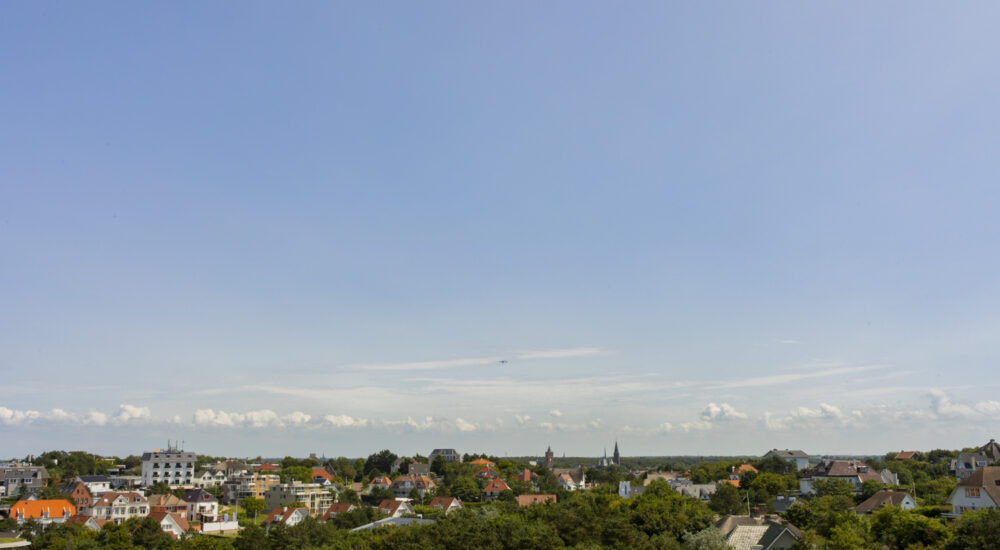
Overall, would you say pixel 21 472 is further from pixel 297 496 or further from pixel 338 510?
pixel 338 510

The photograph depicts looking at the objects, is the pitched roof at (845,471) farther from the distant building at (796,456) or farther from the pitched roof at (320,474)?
the pitched roof at (320,474)

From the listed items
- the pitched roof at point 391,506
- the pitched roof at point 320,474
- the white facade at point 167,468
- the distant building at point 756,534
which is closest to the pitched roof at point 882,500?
the distant building at point 756,534

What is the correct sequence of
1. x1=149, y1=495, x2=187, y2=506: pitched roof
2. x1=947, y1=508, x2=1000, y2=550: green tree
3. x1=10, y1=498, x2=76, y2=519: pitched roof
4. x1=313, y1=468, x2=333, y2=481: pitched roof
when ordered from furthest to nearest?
x1=313, y1=468, x2=333, y2=481: pitched roof
x1=149, y1=495, x2=187, y2=506: pitched roof
x1=10, y1=498, x2=76, y2=519: pitched roof
x1=947, y1=508, x2=1000, y2=550: green tree

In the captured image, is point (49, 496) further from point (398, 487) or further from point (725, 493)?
point (725, 493)

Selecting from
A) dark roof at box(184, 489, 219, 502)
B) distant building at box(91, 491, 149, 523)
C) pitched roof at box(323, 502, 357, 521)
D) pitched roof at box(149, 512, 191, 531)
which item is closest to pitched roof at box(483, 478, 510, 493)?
pitched roof at box(323, 502, 357, 521)

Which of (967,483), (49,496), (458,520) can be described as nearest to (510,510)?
(458,520)

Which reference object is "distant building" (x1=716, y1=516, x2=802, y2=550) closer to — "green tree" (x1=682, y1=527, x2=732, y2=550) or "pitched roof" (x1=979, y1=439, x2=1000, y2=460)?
"green tree" (x1=682, y1=527, x2=732, y2=550)

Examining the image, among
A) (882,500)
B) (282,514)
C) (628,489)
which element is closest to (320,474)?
(282,514)
